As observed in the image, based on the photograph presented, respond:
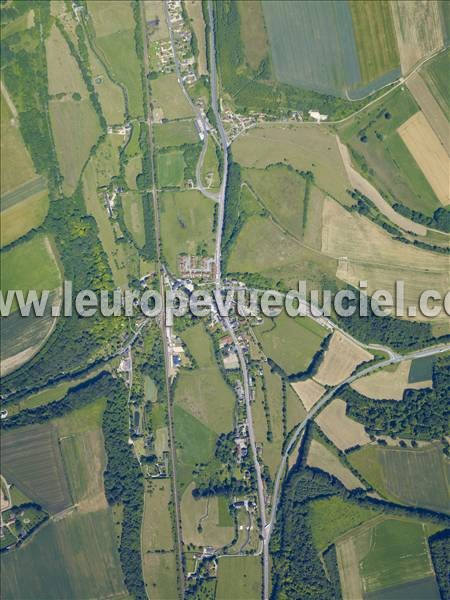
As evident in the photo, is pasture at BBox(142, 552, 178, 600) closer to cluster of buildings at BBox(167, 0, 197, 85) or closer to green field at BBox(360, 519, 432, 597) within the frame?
green field at BBox(360, 519, 432, 597)

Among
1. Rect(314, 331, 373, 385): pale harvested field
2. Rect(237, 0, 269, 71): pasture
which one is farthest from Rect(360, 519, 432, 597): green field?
Rect(237, 0, 269, 71): pasture

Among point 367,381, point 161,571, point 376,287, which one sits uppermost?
point 376,287

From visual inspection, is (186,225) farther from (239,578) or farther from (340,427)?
(239,578)

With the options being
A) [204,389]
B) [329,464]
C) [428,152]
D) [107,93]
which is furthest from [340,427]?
[107,93]

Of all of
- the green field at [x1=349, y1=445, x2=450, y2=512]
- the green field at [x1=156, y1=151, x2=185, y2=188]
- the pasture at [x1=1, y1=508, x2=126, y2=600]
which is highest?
the green field at [x1=156, y1=151, x2=185, y2=188]

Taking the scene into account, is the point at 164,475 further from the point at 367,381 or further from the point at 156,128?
the point at 156,128

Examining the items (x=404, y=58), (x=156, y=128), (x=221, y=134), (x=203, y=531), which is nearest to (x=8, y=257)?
(x=156, y=128)
